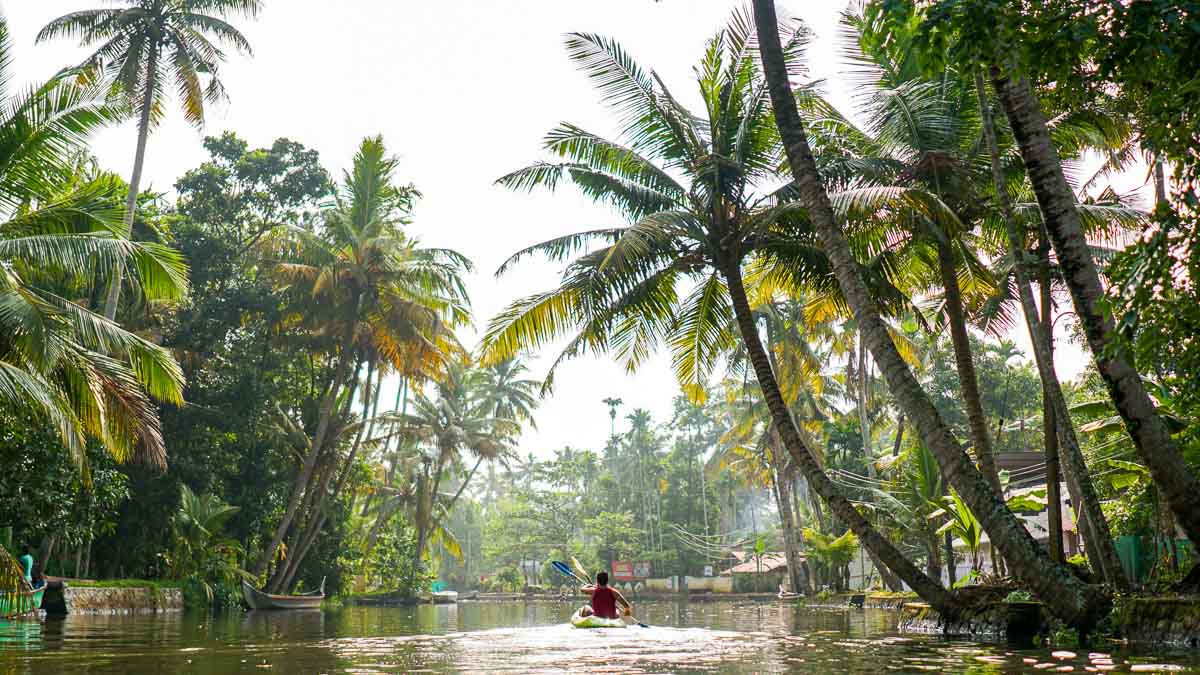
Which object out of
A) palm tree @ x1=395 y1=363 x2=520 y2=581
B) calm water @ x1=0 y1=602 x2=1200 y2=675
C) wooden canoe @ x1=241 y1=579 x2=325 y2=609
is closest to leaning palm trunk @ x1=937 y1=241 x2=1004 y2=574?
calm water @ x1=0 y1=602 x2=1200 y2=675

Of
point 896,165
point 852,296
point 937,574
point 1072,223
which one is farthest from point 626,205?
point 937,574

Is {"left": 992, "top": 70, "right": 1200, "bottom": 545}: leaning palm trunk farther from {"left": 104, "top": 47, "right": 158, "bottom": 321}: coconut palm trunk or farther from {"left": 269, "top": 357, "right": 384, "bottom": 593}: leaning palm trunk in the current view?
{"left": 269, "top": 357, "right": 384, "bottom": 593}: leaning palm trunk

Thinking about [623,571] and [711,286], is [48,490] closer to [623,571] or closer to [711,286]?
[711,286]

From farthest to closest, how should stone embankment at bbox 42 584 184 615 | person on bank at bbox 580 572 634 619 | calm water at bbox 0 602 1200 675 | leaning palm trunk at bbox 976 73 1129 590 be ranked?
stone embankment at bbox 42 584 184 615 < person on bank at bbox 580 572 634 619 < leaning palm trunk at bbox 976 73 1129 590 < calm water at bbox 0 602 1200 675

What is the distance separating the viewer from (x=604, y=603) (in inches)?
599

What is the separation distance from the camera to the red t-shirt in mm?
15188

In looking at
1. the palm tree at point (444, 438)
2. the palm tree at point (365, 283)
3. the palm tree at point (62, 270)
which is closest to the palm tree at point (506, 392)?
the palm tree at point (444, 438)

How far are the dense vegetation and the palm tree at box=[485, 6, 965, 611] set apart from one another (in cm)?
5

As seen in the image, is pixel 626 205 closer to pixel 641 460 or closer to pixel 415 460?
pixel 415 460

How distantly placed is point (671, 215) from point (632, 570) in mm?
45370

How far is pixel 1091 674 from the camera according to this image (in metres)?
6.79

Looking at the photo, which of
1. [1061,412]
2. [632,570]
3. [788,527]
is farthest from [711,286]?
[632,570]

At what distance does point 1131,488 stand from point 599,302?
7.98 metres

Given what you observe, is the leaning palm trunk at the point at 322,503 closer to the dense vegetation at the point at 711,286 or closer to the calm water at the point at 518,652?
the dense vegetation at the point at 711,286
